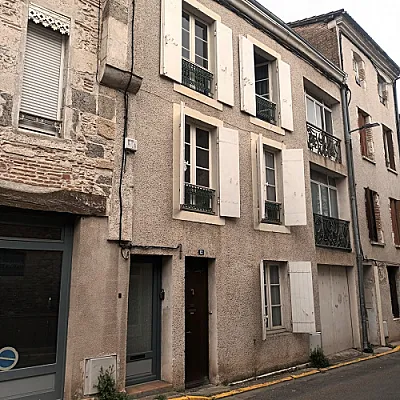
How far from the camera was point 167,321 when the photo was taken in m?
7.12

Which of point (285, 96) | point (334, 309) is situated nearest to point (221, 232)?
point (285, 96)

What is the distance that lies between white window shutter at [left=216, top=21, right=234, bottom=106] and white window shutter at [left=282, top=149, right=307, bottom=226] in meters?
2.09

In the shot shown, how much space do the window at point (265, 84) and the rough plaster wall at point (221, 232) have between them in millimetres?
232

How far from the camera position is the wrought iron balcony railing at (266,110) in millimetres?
10195

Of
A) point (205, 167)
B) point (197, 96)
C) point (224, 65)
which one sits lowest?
point (205, 167)

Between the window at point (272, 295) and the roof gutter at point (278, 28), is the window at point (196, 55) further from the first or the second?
the window at point (272, 295)

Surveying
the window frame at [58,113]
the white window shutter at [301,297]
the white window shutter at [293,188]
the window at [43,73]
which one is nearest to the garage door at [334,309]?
the white window shutter at [301,297]

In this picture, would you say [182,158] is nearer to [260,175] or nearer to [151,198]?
[151,198]

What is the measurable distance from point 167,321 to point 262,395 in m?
2.10

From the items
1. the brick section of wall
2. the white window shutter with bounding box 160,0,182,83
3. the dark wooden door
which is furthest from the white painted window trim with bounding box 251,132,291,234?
the brick section of wall

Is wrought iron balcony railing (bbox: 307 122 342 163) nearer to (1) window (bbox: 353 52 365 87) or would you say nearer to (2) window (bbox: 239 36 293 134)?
(2) window (bbox: 239 36 293 134)

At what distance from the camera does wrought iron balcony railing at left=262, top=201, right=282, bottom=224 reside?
9539 millimetres

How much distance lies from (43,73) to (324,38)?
37.4 ft

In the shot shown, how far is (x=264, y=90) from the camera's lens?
10.8 metres
